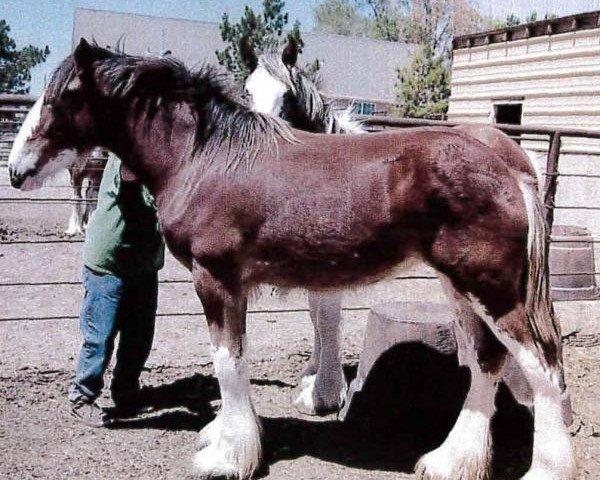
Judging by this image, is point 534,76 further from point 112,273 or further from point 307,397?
point 112,273

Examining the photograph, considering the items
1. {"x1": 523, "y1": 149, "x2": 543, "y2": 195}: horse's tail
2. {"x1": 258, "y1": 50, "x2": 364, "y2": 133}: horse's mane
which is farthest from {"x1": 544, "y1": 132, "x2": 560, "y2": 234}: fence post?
{"x1": 523, "y1": 149, "x2": 543, "y2": 195}: horse's tail

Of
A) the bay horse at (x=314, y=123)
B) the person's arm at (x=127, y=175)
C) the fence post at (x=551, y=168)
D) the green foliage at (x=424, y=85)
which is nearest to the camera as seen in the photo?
the person's arm at (x=127, y=175)

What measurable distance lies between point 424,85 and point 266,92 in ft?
71.1

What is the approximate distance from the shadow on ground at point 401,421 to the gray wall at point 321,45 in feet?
115

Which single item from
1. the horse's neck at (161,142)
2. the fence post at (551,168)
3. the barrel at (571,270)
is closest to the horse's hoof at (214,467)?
the horse's neck at (161,142)

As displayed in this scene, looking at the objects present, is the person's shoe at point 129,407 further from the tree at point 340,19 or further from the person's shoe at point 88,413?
the tree at point 340,19

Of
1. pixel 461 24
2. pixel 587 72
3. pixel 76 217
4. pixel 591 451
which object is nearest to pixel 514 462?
pixel 591 451

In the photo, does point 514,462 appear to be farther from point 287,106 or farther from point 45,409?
point 45,409

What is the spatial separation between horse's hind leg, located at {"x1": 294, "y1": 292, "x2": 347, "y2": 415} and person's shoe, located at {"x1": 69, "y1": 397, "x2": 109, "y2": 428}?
1157mm

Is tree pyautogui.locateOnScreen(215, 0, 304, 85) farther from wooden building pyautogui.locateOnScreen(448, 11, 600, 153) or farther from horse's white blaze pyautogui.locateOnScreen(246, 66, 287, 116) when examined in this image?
horse's white blaze pyautogui.locateOnScreen(246, 66, 287, 116)

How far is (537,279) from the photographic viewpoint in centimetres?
307

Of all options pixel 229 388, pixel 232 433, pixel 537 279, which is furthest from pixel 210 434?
pixel 537 279

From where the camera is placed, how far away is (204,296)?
3217mm

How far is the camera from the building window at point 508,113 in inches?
528
